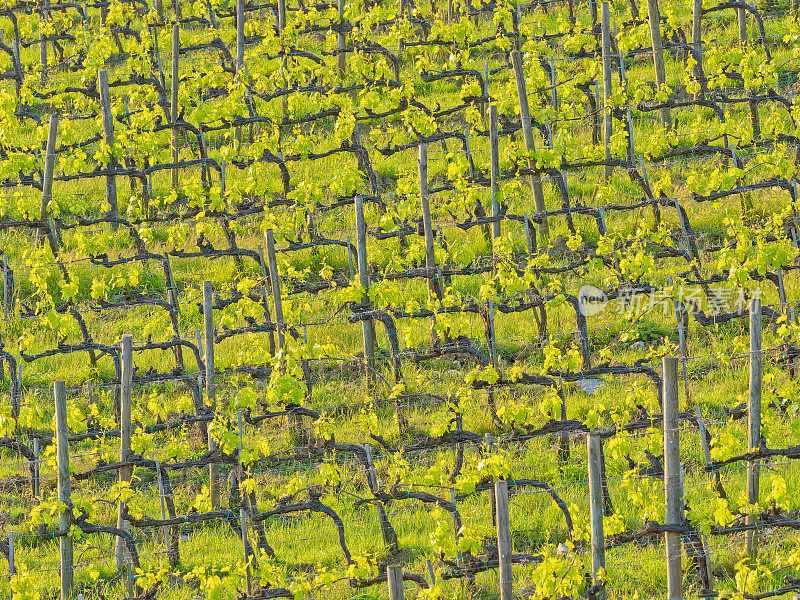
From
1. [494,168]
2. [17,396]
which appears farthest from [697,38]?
[17,396]

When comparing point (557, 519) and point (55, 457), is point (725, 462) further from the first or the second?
point (55, 457)

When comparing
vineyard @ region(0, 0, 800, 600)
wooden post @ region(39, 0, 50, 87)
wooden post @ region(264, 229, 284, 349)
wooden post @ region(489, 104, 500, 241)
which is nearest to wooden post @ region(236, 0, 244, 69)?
vineyard @ region(0, 0, 800, 600)

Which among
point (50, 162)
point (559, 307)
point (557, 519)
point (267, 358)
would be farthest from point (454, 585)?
point (50, 162)

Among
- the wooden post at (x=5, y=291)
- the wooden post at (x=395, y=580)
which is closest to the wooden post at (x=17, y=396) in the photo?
the wooden post at (x=5, y=291)

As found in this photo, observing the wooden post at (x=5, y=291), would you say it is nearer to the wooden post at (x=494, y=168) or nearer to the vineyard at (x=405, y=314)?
the vineyard at (x=405, y=314)

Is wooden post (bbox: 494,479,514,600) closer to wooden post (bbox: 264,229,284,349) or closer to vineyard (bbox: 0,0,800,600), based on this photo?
vineyard (bbox: 0,0,800,600)
